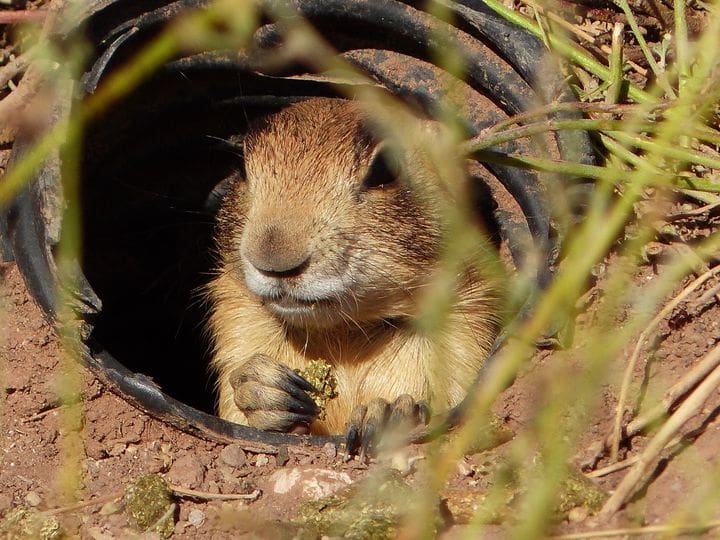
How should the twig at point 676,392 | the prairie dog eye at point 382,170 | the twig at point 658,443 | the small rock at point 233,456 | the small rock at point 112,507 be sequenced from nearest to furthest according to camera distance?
the twig at point 658,443
the twig at point 676,392
the small rock at point 112,507
the small rock at point 233,456
the prairie dog eye at point 382,170

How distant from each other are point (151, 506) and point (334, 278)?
130 centimetres

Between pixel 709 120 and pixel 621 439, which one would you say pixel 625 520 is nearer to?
pixel 621 439

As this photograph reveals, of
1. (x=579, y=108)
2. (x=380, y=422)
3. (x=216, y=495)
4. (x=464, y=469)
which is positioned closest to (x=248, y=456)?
(x=216, y=495)

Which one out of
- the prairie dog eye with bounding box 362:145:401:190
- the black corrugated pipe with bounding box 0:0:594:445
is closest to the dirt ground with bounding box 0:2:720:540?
the black corrugated pipe with bounding box 0:0:594:445

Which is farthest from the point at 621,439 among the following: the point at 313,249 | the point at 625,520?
the point at 313,249

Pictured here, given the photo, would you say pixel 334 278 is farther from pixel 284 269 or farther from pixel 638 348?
pixel 638 348

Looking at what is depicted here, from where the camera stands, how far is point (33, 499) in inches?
A: 147

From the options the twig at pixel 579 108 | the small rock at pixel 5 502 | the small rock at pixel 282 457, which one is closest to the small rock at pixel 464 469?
the small rock at pixel 282 457

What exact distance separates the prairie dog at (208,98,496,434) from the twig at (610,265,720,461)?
1394mm

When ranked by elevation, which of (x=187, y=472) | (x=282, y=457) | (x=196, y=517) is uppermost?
(x=282, y=457)

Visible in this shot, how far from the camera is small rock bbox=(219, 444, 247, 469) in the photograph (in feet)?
12.9

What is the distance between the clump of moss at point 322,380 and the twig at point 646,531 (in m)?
2.28

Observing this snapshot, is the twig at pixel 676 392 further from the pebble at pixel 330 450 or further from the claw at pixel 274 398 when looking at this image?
the claw at pixel 274 398

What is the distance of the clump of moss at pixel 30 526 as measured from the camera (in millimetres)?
3520
